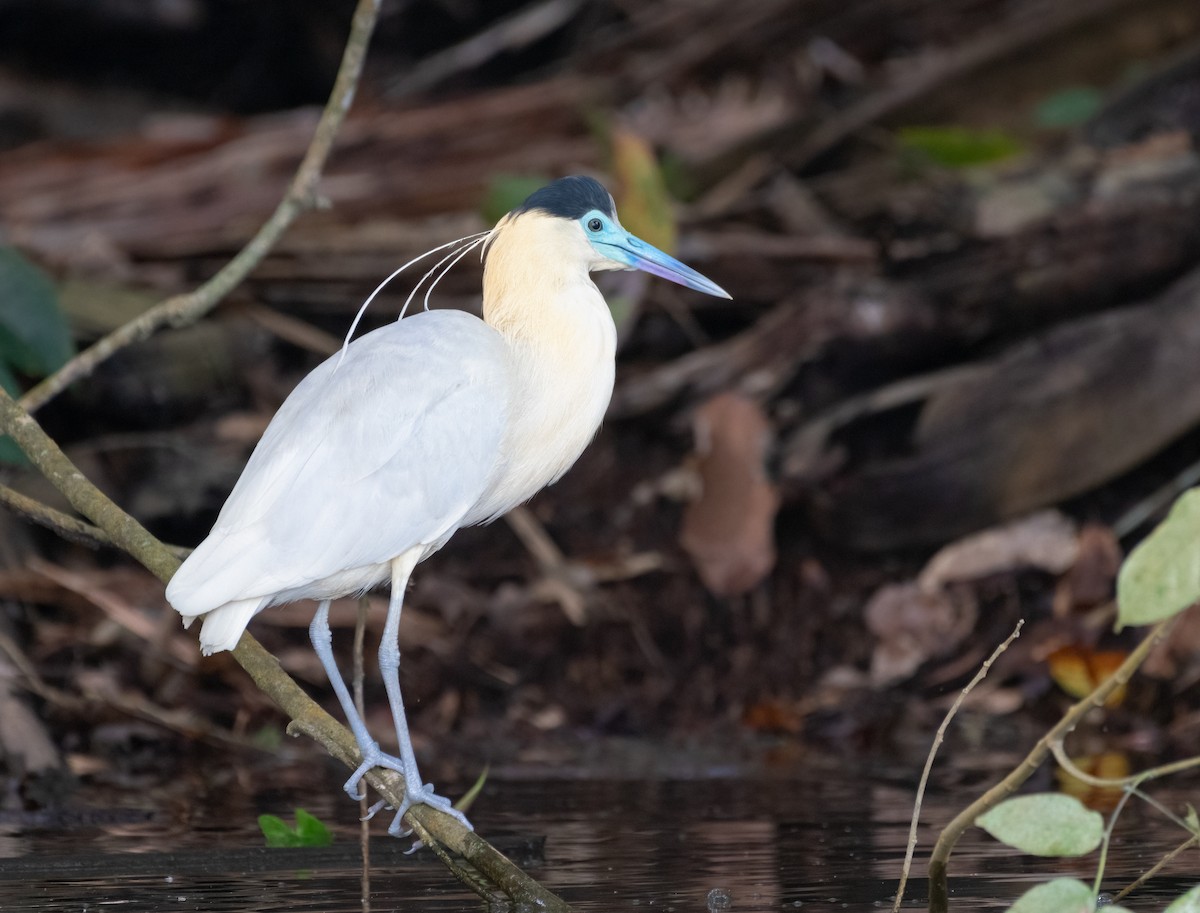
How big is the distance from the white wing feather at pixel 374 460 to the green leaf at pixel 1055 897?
1716 mm

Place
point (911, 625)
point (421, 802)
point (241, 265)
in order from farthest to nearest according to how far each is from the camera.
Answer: point (911, 625), point (241, 265), point (421, 802)

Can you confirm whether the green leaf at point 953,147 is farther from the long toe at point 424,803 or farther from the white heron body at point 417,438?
the long toe at point 424,803

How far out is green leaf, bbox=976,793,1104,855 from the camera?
7.85 feet

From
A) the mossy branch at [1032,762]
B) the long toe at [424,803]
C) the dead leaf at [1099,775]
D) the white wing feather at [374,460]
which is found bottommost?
the mossy branch at [1032,762]

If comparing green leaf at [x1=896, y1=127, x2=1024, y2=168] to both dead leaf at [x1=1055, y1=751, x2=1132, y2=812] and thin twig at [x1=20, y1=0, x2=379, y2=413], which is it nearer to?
dead leaf at [x1=1055, y1=751, x2=1132, y2=812]

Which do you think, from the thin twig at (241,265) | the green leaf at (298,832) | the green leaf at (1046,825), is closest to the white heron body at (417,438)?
the green leaf at (298,832)

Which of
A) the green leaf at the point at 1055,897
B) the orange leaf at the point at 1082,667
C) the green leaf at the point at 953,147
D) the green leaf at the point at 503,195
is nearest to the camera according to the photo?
the green leaf at the point at 1055,897

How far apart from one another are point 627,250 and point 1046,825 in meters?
2.13

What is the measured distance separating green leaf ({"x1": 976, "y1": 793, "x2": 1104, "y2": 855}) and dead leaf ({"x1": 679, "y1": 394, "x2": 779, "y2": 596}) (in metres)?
4.07

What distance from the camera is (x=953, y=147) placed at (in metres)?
7.88

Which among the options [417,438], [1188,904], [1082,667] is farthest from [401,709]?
[1082,667]

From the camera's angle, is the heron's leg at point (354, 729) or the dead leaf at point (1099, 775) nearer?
the heron's leg at point (354, 729)

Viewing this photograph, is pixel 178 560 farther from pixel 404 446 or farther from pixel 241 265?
pixel 241 265

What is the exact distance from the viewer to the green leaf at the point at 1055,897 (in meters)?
2.42
